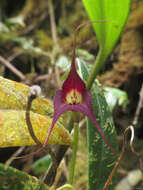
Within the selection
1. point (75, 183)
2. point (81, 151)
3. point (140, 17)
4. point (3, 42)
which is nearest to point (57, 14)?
point (3, 42)

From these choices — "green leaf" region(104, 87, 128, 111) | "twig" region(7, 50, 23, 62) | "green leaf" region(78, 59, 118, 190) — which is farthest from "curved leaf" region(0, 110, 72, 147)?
"twig" region(7, 50, 23, 62)

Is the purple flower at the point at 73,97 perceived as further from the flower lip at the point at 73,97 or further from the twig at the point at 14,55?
the twig at the point at 14,55

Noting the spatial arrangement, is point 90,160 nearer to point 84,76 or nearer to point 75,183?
point 84,76

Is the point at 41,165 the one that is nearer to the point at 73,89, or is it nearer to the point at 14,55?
the point at 73,89

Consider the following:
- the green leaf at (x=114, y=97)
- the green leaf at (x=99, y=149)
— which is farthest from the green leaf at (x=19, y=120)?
the green leaf at (x=114, y=97)

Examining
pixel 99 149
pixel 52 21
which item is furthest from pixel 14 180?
pixel 52 21

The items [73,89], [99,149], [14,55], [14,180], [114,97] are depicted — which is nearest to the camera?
[14,180]
